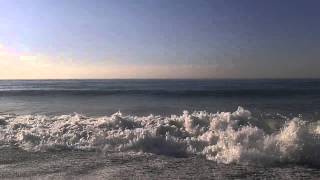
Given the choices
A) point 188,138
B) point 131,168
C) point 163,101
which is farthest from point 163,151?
point 163,101

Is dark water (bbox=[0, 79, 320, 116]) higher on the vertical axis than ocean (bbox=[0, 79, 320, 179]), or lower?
lower

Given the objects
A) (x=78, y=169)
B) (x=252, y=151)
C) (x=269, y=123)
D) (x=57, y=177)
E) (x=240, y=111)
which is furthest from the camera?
(x=240, y=111)

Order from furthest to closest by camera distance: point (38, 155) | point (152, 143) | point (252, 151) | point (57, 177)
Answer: point (152, 143) < point (38, 155) < point (252, 151) < point (57, 177)

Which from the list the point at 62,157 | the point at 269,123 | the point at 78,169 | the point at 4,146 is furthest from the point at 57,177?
the point at 269,123

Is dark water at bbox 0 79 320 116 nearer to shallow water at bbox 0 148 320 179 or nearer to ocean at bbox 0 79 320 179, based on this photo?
ocean at bbox 0 79 320 179

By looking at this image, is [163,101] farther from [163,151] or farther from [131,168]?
[131,168]

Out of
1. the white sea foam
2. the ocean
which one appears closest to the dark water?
the white sea foam

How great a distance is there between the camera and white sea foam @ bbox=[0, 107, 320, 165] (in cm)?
1082

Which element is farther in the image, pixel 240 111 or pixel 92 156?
pixel 240 111

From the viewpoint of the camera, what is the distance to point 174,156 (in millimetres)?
11133

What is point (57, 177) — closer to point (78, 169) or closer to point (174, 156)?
point (78, 169)

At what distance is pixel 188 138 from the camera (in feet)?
42.0

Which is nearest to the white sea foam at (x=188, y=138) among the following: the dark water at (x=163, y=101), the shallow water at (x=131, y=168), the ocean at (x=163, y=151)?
the ocean at (x=163, y=151)

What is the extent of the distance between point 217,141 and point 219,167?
260cm
